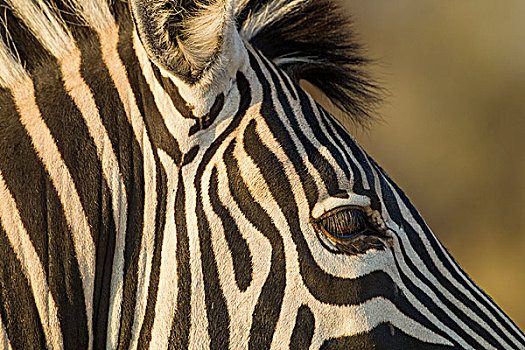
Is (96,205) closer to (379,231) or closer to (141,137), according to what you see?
(141,137)

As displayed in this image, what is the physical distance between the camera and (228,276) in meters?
2.01

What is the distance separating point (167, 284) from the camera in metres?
2.01

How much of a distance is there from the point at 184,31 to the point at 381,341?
1237 mm

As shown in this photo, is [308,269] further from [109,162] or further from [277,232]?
[109,162]

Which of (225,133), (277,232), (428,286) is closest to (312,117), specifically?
(225,133)

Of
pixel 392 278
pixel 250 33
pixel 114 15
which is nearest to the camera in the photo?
pixel 392 278

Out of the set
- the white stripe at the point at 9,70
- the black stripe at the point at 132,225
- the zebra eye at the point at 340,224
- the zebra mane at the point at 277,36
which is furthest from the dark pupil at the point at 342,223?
the white stripe at the point at 9,70

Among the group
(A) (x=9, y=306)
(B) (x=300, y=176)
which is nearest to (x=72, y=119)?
(A) (x=9, y=306)

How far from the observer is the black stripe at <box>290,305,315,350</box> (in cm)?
199

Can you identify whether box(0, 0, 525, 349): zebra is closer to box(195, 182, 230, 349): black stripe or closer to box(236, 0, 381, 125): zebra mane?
box(195, 182, 230, 349): black stripe

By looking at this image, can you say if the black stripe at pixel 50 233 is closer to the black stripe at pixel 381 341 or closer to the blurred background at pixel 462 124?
the black stripe at pixel 381 341

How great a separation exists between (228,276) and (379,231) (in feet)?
1.83

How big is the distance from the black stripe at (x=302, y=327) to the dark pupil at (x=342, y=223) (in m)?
0.28

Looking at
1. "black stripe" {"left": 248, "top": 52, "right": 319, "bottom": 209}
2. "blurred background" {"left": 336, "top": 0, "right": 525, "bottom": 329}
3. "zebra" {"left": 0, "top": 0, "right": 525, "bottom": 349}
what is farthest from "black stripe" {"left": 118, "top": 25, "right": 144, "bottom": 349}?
"blurred background" {"left": 336, "top": 0, "right": 525, "bottom": 329}
